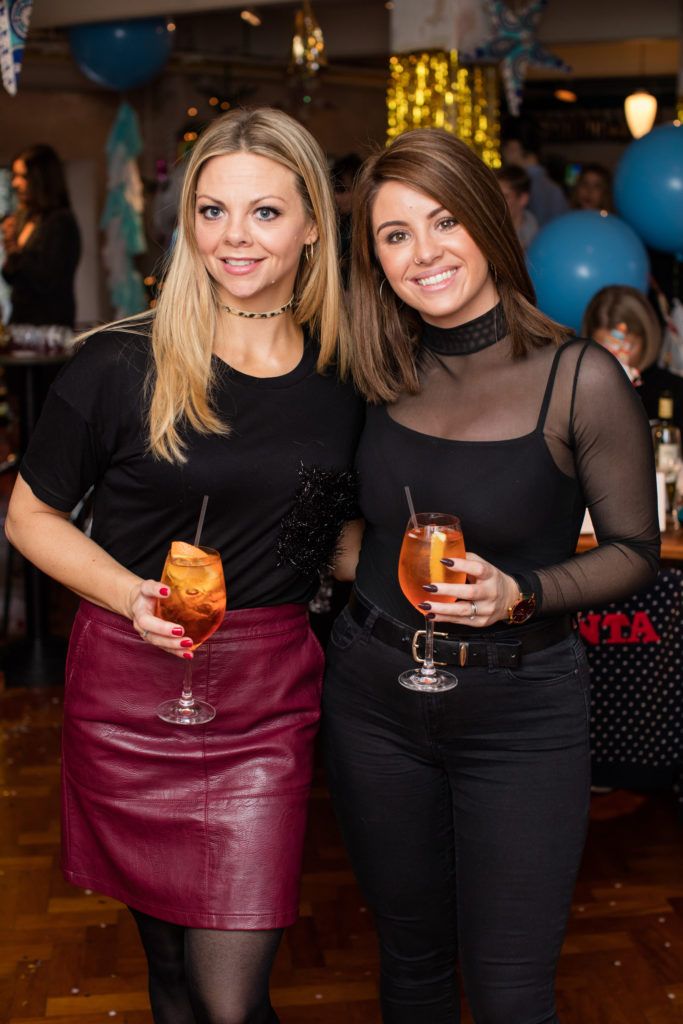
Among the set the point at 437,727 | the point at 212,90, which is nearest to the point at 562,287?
the point at 437,727

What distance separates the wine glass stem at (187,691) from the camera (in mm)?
1808

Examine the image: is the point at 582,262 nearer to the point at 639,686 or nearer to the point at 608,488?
the point at 639,686

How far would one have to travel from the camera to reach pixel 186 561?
5.54ft

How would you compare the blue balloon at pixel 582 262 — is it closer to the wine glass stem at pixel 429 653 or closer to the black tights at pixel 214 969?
the wine glass stem at pixel 429 653

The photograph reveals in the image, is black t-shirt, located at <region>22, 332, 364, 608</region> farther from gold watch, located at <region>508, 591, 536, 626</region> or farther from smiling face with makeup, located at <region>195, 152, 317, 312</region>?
gold watch, located at <region>508, 591, 536, 626</region>

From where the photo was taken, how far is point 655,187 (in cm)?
530

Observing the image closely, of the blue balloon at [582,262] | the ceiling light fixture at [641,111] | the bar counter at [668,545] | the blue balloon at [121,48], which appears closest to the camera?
the bar counter at [668,545]

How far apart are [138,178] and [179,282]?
25.7 feet

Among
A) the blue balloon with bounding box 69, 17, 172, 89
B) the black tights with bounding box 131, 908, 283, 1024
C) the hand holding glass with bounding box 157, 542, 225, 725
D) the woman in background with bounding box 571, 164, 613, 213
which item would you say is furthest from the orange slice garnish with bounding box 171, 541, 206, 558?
the blue balloon with bounding box 69, 17, 172, 89

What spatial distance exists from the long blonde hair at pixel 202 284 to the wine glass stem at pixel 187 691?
32cm

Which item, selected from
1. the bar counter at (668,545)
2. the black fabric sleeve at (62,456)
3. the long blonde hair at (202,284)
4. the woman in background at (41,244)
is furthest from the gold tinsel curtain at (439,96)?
the black fabric sleeve at (62,456)

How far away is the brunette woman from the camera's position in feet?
5.80

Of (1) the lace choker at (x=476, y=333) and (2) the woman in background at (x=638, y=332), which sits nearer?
(1) the lace choker at (x=476, y=333)

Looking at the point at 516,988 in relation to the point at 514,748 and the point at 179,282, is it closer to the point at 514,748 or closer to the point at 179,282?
the point at 514,748
